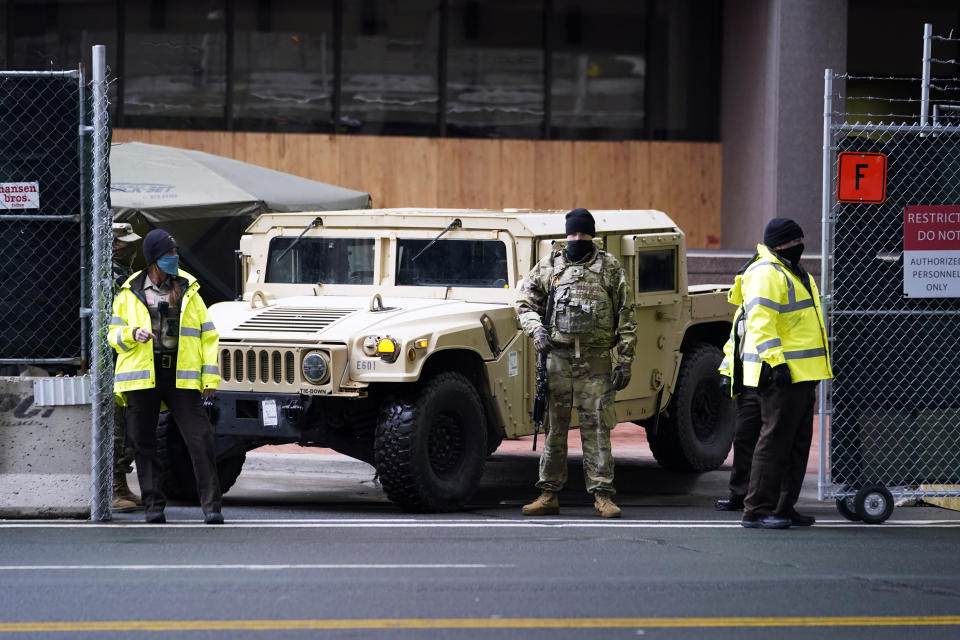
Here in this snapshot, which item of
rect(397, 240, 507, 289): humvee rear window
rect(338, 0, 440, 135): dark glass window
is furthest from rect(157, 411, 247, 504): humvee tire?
rect(338, 0, 440, 135): dark glass window

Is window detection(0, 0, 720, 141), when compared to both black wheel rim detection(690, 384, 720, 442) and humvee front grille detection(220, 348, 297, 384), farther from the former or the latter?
humvee front grille detection(220, 348, 297, 384)

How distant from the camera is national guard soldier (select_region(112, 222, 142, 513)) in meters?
10.1

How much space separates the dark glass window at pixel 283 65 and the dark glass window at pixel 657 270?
28.3 ft

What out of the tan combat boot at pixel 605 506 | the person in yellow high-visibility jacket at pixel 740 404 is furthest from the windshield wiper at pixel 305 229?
the person in yellow high-visibility jacket at pixel 740 404

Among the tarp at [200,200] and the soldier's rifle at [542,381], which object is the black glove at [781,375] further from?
the tarp at [200,200]

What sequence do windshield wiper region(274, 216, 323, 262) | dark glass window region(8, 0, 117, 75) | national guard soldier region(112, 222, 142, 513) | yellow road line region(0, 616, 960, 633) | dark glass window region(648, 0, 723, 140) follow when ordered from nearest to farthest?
1. yellow road line region(0, 616, 960, 633)
2. national guard soldier region(112, 222, 142, 513)
3. windshield wiper region(274, 216, 323, 262)
4. dark glass window region(8, 0, 117, 75)
5. dark glass window region(648, 0, 723, 140)

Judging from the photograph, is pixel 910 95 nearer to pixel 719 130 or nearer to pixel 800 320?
pixel 719 130

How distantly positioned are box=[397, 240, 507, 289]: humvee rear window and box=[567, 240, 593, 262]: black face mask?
87 cm

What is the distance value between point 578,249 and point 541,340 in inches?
25.5

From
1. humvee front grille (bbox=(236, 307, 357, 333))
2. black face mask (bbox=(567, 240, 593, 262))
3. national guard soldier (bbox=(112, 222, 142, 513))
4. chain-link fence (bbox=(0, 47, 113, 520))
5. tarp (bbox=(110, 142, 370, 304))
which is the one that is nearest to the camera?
chain-link fence (bbox=(0, 47, 113, 520))

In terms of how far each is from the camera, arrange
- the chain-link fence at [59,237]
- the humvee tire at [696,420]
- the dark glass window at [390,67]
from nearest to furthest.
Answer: the chain-link fence at [59,237]
the humvee tire at [696,420]
the dark glass window at [390,67]

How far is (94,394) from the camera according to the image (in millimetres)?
9203

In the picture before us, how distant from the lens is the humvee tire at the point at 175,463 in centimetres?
1016

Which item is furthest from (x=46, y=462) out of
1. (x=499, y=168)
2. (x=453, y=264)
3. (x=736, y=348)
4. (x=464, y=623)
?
(x=499, y=168)
